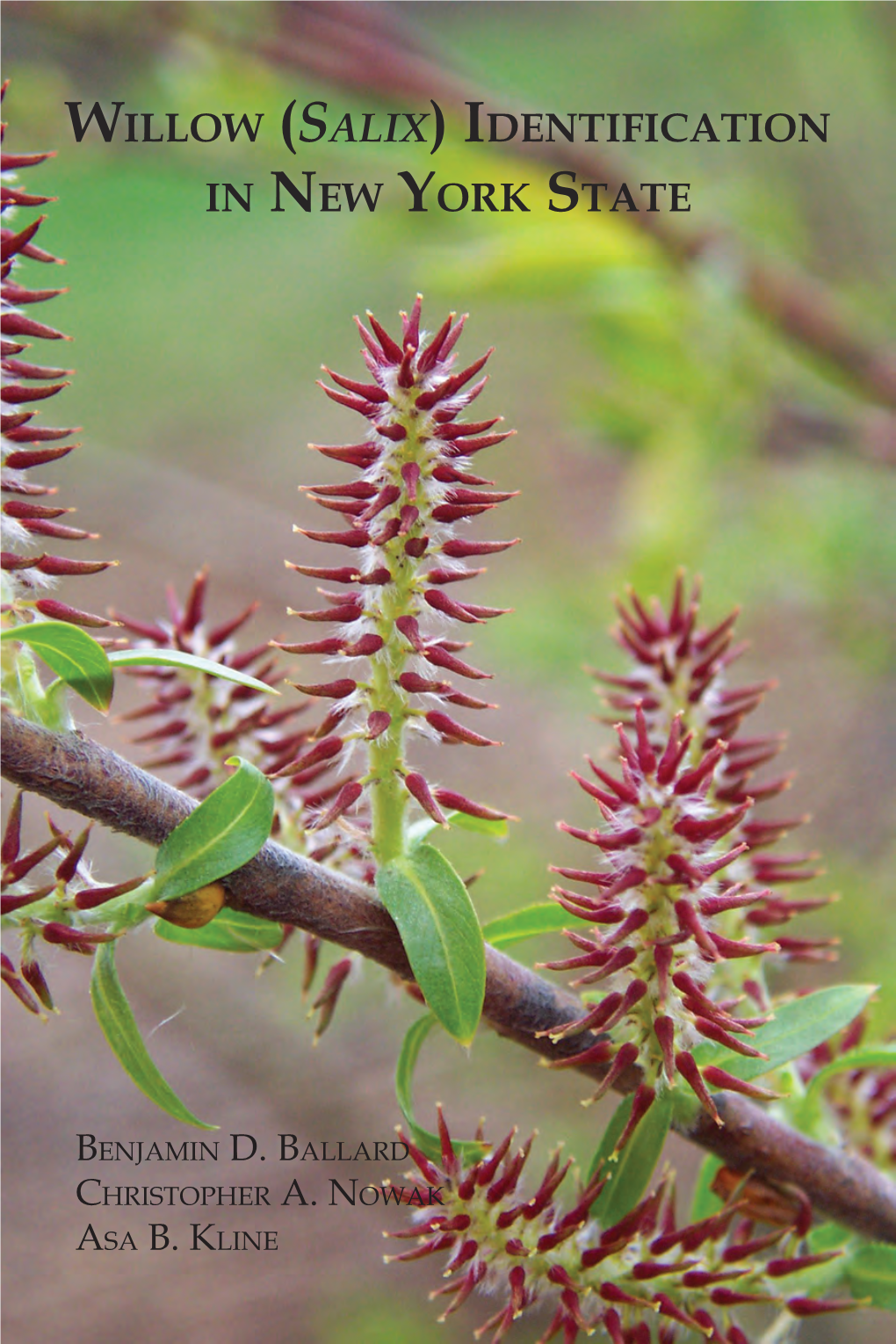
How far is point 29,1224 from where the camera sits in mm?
2113

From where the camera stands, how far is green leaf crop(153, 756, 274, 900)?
21.0 inches

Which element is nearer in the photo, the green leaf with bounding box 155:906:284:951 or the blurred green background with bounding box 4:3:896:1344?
the green leaf with bounding box 155:906:284:951

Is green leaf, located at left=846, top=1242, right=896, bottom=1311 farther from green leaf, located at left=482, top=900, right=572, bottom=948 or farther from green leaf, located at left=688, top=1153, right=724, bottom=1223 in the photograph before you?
green leaf, located at left=482, top=900, right=572, bottom=948

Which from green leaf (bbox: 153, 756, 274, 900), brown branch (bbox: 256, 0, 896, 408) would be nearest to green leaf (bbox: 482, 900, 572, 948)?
green leaf (bbox: 153, 756, 274, 900)

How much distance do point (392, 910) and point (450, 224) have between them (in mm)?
1977

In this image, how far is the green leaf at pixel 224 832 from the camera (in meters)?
0.53

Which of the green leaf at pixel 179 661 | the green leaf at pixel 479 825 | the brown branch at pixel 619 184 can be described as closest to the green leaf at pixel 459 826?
the green leaf at pixel 479 825

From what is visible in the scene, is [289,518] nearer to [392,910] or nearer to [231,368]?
[231,368]

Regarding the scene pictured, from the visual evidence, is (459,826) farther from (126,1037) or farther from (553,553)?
(553,553)

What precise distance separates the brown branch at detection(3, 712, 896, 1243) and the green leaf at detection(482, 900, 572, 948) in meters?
0.02

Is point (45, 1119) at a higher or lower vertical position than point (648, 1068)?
lower

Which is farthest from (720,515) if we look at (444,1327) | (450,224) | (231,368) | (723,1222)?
(231,368)

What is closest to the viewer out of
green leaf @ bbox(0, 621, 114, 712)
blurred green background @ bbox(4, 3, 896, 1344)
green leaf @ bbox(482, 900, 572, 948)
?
green leaf @ bbox(0, 621, 114, 712)

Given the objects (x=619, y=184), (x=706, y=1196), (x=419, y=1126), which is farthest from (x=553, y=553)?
(x=419, y=1126)
